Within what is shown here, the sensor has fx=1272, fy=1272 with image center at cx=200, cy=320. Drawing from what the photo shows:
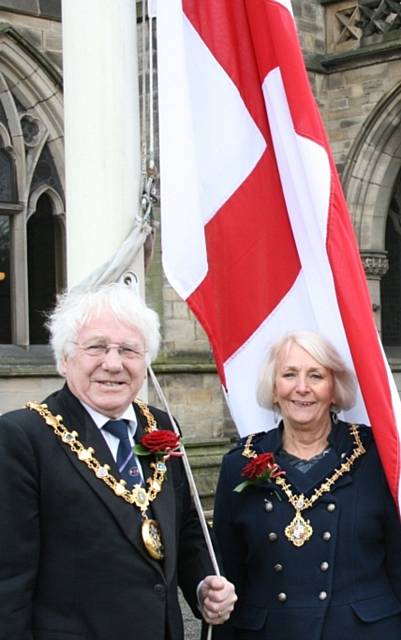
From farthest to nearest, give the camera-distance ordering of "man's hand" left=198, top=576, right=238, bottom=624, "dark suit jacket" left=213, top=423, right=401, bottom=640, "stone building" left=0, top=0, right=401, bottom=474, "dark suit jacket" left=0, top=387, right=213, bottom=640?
"stone building" left=0, top=0, right=401, bottom=474 < "dark suit jacket" left=213, top=423, right=401, bottom=640 < "man's hand" left=198, top=576, right=238, bottom=624 < "dark suit jacket" left=0, top=387, right=213, bottom=640

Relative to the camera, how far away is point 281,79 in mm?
3535

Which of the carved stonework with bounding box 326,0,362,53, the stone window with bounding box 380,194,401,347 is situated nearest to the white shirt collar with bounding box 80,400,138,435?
the carved stonework with bounding box 326,0,362,53

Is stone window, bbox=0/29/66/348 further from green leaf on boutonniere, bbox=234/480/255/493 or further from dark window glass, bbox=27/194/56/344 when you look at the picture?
green leaf on boutonniere, bbox=234/480/255/493

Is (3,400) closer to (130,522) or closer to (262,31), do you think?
(262,31)

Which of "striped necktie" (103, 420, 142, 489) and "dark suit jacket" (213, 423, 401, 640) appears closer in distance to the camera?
"striped necktie" (103, 420, 142, 489)

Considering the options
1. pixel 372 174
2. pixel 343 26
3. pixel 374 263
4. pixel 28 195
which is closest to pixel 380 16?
pixel 343 26

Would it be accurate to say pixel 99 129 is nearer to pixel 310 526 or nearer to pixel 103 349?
pixel 103 349

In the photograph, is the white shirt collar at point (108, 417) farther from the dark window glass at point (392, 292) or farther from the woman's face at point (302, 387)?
the dark window glass at point (392, 292)

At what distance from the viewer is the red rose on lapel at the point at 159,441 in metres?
2.81

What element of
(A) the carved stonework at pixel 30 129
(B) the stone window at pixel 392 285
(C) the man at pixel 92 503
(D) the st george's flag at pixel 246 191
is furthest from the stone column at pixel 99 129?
(B) the stone window at pixel 392 285

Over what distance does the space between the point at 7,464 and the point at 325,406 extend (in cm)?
84

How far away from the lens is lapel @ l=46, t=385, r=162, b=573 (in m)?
2.69

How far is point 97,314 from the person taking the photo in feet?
8.98

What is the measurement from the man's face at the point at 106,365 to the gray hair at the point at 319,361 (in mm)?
474
